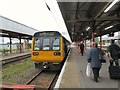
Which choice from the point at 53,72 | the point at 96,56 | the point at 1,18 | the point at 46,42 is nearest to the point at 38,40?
the point at 46,42

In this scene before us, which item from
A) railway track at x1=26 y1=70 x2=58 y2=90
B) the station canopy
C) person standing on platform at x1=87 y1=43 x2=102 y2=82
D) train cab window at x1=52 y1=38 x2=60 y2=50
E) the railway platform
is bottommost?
railway track at x1=26 y1=70 x2=58 y2=90

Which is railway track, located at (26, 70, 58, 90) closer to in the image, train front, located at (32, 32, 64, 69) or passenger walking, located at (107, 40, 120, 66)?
train front, located at (32, 32, 64, 69)

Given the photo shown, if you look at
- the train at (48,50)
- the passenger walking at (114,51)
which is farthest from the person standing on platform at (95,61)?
the train at (48,50)

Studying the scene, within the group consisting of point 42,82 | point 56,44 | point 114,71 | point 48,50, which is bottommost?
point 42,82

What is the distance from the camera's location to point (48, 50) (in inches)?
500

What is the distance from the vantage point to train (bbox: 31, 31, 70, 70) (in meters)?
12.5

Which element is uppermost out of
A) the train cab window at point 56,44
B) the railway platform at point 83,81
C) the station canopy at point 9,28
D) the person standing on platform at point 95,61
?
the station canopy at point 9,28

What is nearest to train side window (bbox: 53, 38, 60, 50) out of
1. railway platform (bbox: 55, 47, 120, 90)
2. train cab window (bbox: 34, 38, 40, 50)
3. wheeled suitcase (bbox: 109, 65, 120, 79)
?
train cab window (bbox: 34, 38, 40, 50)

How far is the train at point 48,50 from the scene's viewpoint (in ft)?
41.2

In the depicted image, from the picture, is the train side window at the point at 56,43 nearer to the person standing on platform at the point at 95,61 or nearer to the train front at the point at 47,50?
the train front at the point at 47,50

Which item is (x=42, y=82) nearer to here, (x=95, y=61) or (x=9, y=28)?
(x=95, y=61)


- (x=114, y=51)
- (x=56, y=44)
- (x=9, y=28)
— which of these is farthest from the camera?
(x=9, y=28)

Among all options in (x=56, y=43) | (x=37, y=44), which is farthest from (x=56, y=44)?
(x=37, y=44)

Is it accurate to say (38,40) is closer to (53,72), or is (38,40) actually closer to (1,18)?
(53,72)
